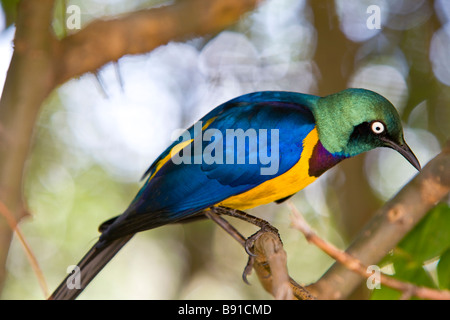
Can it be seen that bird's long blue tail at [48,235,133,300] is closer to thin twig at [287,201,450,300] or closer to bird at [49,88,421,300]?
bird at [49,88,421,300]

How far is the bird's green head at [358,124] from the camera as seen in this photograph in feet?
5.91

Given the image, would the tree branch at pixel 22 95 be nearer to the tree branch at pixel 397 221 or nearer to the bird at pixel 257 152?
the bird at pixel 257 152

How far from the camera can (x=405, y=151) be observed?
70.8 inches

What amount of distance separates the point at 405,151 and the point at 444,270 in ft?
1.75

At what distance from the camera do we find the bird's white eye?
71.1 inches

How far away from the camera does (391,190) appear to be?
11.4ft

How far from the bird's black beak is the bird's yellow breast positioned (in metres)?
0.26

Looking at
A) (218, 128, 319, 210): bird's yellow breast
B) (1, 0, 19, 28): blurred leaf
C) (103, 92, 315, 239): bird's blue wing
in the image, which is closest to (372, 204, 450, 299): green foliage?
(218, 128, 319, 210): bird's yellow breast

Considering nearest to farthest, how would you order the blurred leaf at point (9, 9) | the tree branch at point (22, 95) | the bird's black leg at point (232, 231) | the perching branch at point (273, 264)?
1. the perching branch at point (273, 264)
2. the tree branch at point (22, 95)
3. the bird's black leg at point (232, 231)
4. the blurred leaf at point (9, 9)

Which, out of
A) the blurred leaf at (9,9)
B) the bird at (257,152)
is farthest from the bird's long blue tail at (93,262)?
the blurred leaf at (9,9)

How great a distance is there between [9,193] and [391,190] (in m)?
2.62

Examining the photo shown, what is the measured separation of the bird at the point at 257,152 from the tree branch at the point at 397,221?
0.32 metres

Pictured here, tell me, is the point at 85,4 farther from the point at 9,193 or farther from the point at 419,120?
the point at 419,120

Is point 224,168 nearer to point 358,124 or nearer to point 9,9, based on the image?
point 358,124
